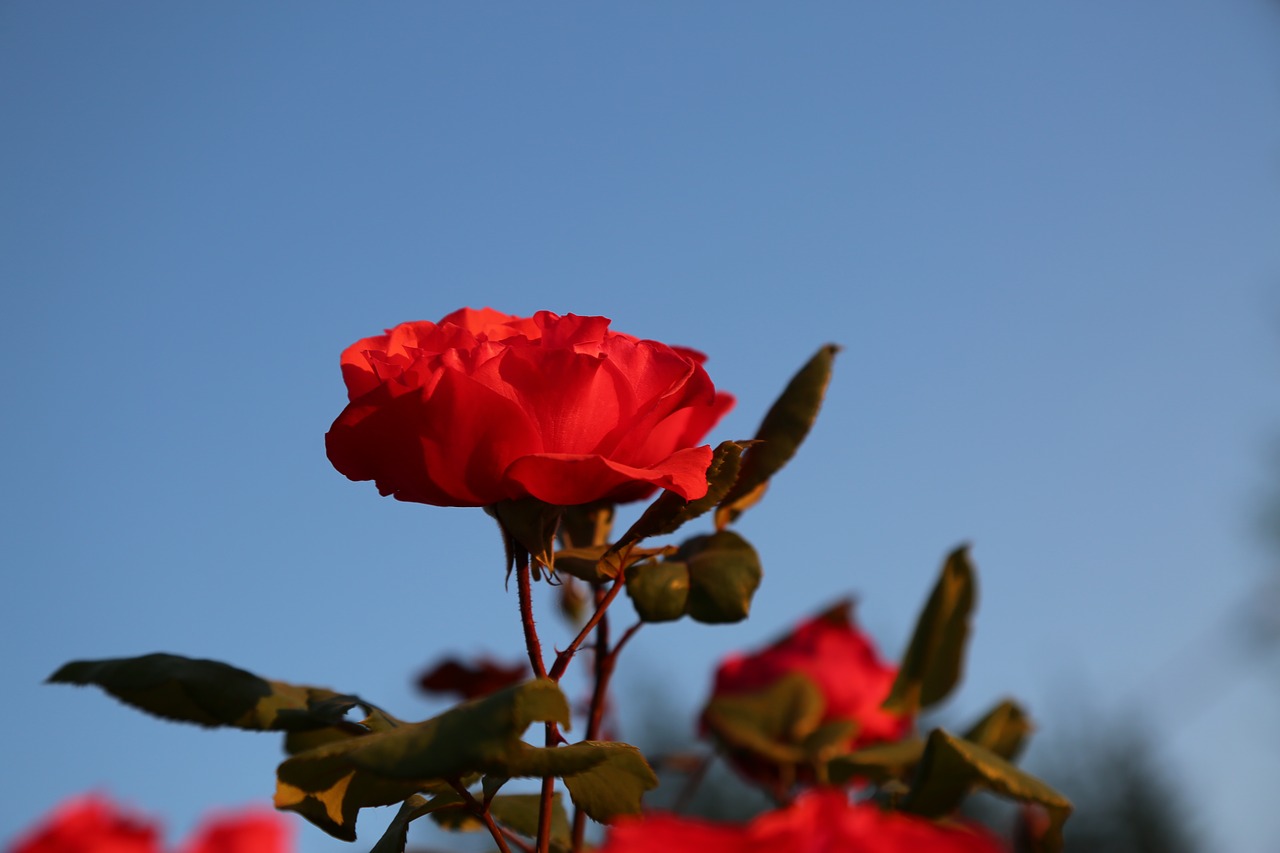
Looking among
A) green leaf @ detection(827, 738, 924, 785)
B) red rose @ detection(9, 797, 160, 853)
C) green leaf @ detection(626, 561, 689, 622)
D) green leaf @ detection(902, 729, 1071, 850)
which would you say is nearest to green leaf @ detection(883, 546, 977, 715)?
green leaf @ detection(827, 738, 924, 785)

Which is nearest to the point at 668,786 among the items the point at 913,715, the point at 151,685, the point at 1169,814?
the point at 913,715

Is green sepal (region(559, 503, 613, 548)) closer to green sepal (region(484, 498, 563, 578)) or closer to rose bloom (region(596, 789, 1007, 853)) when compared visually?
green sepal (region(484, 498, 563, 578))

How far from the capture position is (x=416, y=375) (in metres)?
0.59

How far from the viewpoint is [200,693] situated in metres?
0.64

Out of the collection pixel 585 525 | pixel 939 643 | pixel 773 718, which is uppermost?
pixel 585 525

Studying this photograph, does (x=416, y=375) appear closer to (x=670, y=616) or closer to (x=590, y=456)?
(x=590, y=456)

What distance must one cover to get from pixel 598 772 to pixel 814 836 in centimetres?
37

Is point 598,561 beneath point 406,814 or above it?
above

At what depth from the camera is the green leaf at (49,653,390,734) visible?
625mm

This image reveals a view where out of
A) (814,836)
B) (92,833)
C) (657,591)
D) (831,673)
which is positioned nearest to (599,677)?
(657,591)

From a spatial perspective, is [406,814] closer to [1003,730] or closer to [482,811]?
[482,811]

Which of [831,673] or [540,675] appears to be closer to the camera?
[540,675]

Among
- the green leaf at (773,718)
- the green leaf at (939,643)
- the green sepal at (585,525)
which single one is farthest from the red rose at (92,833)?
the green leaf at (773,718)

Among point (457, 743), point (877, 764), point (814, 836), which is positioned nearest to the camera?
point (814, 836)
